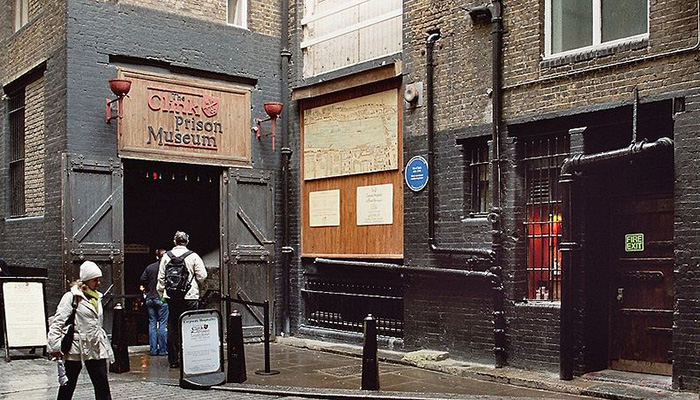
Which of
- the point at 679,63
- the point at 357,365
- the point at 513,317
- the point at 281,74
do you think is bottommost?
the point at 357,365

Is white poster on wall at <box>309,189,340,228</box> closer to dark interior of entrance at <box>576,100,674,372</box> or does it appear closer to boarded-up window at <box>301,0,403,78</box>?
boarded-up window at <box>301,0,403,78</box>

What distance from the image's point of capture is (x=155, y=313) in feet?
43.1

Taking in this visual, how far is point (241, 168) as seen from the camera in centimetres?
1506

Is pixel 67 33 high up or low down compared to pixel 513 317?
up

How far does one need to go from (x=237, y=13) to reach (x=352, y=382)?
7.86m

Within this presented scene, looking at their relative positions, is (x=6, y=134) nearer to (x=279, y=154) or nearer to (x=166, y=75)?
(x=166, y=75)

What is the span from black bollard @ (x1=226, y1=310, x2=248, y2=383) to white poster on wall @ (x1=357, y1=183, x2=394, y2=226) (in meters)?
3.89

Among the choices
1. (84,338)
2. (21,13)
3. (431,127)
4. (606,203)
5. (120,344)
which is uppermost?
(21,13)

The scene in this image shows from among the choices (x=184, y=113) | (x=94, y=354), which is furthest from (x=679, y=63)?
(x=184, y=113)

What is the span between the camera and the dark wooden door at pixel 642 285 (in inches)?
404

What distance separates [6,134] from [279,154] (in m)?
5.26

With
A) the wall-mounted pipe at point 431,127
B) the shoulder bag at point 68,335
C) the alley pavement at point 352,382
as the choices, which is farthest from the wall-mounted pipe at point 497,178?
the shoulder bag at point 68,335

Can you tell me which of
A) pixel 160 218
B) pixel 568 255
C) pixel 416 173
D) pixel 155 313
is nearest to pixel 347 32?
pixel 416 173

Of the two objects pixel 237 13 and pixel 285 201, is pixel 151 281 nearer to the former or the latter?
pixel 285 201
